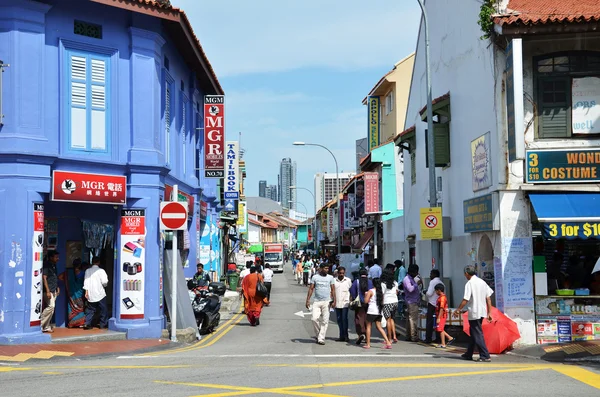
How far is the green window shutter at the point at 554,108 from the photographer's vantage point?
15.6 meters

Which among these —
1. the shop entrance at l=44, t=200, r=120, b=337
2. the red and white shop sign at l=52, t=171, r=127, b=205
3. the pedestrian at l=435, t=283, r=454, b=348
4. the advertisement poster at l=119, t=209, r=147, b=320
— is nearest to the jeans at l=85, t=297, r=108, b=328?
the shop entrance at l=44, t=200, r=120, b=337

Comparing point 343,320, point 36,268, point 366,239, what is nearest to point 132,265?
point 36,268

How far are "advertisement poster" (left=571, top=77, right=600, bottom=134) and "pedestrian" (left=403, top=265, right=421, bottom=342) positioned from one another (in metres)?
4.87

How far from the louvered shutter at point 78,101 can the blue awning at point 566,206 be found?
32.6ft

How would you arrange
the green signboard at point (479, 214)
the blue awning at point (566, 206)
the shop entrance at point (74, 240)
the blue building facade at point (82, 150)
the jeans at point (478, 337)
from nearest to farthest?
1. the jeans at point (478, 337)
2. the blue awning at point (566, 206)
3. the blue building facade at point (82, 150)
4. the green signboard at point (479, 214)
5. the shop entrance at point (74, 240)

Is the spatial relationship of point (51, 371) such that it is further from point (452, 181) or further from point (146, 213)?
point (452, 181)

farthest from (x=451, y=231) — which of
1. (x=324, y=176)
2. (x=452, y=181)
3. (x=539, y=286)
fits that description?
(x=324, y=176)

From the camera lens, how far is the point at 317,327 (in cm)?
1636

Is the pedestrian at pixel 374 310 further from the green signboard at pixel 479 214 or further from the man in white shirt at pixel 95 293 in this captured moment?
the man in white shirt at pixel 95 293

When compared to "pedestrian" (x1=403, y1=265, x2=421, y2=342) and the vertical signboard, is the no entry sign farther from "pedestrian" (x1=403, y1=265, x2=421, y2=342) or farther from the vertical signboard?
the vertical signboard

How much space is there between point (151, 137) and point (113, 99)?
120 cm

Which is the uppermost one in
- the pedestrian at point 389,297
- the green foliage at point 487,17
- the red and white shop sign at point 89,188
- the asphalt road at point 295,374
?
the green foliage at point 487,17

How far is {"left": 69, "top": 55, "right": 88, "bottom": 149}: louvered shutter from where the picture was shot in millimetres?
15961

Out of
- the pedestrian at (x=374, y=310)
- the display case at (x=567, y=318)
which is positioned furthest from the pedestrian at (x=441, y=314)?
the display case at (x=567, y=318)
